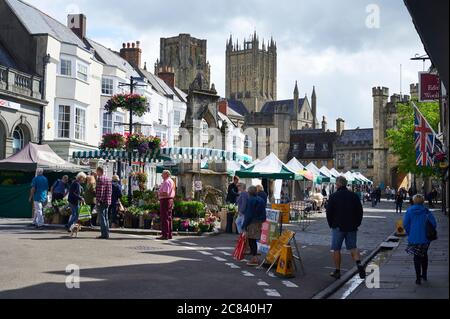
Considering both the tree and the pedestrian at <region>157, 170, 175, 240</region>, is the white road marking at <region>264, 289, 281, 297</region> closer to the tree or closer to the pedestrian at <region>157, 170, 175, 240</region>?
the pedestrian at <region>157, 170, 175, 240</region>

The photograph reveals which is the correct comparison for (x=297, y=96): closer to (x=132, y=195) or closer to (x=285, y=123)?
(x=285, y=123)

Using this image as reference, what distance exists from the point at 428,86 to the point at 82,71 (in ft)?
67.1

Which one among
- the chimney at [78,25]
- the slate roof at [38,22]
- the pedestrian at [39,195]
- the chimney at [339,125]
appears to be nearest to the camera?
the pedestrian at [39,195]

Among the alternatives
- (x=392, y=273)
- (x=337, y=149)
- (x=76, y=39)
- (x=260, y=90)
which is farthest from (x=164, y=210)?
(x=260, y=90)

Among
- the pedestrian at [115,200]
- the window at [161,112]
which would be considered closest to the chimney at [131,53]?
the window at [161,112]

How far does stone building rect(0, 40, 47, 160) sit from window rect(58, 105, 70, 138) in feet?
6.51

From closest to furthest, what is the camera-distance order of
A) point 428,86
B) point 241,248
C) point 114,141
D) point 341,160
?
point 241,248 → point 114,141 → point 428,86 → point 341,160

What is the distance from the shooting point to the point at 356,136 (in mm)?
93438

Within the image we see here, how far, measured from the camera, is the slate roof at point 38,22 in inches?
1373

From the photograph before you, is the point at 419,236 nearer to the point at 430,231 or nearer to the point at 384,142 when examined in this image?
the point at 430,231

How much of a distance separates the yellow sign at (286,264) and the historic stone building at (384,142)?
7450 centimetres

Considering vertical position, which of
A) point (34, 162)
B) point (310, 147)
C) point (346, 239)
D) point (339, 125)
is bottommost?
point (346, 239)

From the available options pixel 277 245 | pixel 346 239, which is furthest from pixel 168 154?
pixel 346 239

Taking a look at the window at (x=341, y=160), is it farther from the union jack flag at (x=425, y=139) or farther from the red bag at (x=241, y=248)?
the red bag at (x=241, y=248)
